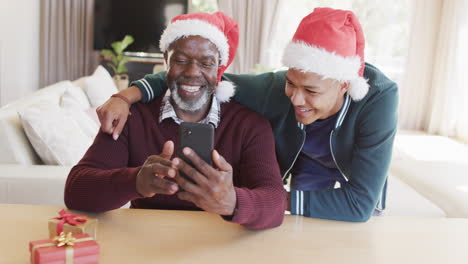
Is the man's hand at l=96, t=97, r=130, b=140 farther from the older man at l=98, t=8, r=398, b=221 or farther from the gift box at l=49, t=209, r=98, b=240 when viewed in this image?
the gift box at l=49, t=209, r=98, b=240

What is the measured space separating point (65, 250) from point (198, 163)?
300mm

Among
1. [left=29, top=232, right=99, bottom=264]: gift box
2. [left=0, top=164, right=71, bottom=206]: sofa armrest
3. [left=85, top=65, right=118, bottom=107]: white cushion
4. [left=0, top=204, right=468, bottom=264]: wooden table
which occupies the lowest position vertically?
[left=0, top=164, right=71, bottom=206]: sofa armrest

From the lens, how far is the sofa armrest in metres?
2.01

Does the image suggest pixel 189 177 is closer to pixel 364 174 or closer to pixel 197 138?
pixel 197 138

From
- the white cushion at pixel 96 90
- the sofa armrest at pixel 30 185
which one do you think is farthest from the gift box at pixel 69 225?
the white cushion at pixel 96 90

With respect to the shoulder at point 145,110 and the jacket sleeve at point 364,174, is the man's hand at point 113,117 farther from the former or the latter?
the jacket sleeve at point 364,174

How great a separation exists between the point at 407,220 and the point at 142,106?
0.84 metres

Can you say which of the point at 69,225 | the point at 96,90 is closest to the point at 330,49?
the point at 69,225

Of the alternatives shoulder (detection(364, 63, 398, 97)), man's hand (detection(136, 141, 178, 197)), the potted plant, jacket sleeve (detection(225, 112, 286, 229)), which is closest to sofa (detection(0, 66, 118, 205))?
jacket sleeve (detection(225, 112, 286, 229))

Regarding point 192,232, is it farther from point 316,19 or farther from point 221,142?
point 316,19

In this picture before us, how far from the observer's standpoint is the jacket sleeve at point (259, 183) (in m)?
1.17

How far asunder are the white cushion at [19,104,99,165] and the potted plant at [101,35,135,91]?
3.52 meters

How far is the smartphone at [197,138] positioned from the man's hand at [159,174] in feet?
0.13

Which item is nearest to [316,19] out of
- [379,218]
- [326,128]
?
[326,128]
